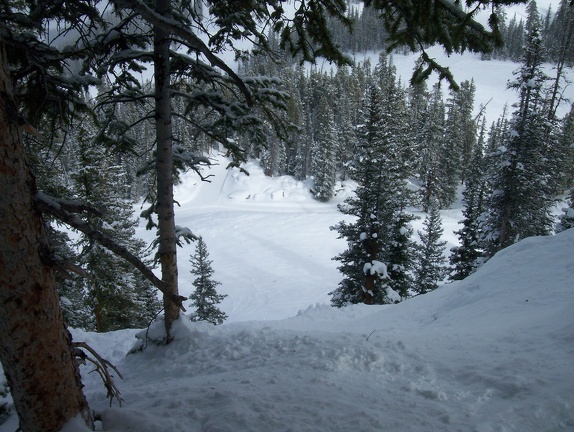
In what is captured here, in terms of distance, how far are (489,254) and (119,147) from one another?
68.8 ft

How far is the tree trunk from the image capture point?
2090 millimetres

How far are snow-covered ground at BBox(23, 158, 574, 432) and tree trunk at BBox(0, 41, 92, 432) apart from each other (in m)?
0.31

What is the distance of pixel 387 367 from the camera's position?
15.7ft

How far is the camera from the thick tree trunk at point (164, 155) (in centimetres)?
A: 587

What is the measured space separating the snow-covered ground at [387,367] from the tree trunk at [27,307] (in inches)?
12.1

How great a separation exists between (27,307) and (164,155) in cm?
441

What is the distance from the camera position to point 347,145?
203ft

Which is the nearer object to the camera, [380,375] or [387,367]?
[380,375]

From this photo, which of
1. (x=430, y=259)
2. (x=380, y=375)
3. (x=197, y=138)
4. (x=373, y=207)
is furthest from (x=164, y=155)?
(x=430, y=259)

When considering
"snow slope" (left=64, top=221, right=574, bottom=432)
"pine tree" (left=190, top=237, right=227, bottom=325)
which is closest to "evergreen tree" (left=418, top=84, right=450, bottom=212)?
"pine tree" (left=190, top=237, right=227, bottom=325)

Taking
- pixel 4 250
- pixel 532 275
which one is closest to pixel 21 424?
pixel 4 250

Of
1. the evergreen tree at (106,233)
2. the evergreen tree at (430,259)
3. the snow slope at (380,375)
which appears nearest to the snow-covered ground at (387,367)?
the snow slope at (380,375)

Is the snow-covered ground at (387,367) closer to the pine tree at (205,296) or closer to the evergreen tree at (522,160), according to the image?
the pine tree at (205,296)

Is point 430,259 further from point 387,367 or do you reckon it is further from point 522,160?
point 387,367
